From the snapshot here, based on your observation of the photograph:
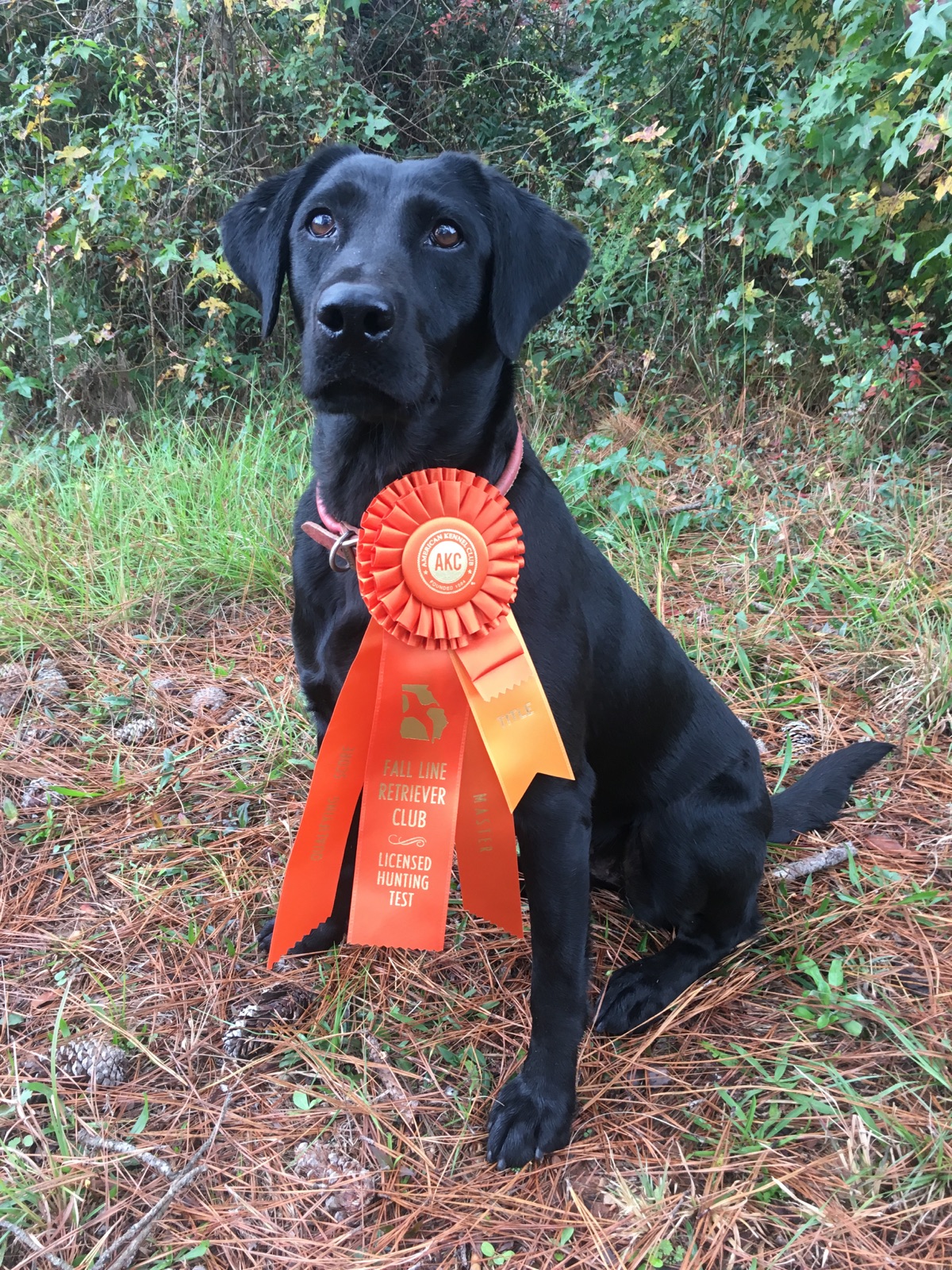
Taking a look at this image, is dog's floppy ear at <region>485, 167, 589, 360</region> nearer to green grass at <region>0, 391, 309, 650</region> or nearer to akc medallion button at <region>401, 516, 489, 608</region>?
akc medallion button at <region>401, 516, 489, 608</region>

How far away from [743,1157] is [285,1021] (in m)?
0.91

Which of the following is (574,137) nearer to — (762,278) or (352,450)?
(762,278)

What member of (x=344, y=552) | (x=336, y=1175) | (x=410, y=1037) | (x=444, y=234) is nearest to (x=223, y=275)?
(x=444, y=234)

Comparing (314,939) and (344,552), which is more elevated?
(344,552)

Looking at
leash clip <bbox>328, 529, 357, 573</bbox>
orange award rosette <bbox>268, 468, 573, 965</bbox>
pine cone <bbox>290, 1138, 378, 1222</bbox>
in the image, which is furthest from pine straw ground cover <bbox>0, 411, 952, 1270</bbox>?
leash clip <bbox>328, 529, 357, 573</bbox>

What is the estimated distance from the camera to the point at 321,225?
1787 millimetres

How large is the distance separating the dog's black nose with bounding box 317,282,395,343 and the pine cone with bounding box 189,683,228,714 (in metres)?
1.48

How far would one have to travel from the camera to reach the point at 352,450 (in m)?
1.78

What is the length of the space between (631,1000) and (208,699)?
61.4 inches

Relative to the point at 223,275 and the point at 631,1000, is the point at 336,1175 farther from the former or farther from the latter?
the point at 223,275

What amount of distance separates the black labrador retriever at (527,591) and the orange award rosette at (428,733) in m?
0.09

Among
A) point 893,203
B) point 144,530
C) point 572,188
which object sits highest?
point 572,188

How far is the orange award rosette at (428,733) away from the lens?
1.52 meters

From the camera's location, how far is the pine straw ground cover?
133 centimetres
